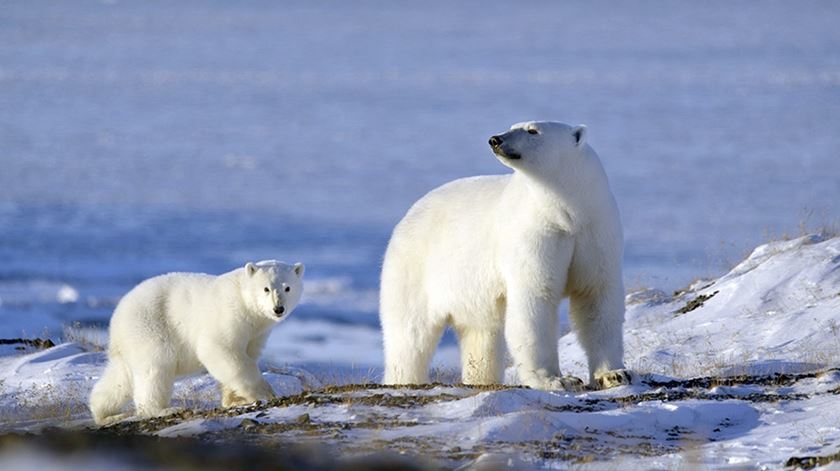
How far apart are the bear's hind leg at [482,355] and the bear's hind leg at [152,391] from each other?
7.37 ft

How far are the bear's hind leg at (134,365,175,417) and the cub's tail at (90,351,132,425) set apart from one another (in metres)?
0.29

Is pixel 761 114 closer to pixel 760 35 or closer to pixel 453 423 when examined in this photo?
pixel 760 35

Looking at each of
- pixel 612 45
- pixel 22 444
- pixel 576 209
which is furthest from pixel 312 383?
pixel 612 45

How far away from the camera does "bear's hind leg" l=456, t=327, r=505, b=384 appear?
429 inches

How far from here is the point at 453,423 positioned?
26.8ft

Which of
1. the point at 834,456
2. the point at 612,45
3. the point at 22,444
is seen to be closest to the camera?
the point at 22,444

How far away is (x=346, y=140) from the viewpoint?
60.5 metres

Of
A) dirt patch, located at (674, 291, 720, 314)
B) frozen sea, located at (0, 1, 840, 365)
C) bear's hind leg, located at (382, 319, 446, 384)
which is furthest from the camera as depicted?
frozen sea, located at (0, 1, 840, 365)

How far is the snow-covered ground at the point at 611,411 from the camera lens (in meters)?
7.65

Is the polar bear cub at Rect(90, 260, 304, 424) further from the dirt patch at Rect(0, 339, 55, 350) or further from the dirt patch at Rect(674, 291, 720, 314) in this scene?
the dirt patch at Rect(674, 291, 720, 314)

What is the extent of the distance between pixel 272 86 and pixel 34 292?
49953 mm

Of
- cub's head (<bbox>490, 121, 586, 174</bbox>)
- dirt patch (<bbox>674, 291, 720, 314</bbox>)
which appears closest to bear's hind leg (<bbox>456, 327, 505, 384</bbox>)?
cub's head (<bbox>490, 121, 586, 174</bbox>)

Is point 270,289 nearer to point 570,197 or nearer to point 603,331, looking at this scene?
point 570,197

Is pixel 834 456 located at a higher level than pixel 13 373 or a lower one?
lower
